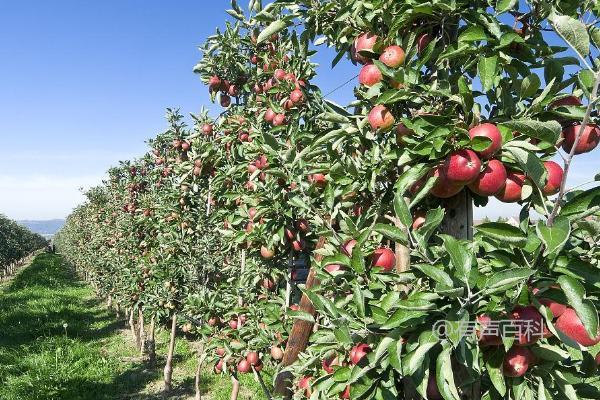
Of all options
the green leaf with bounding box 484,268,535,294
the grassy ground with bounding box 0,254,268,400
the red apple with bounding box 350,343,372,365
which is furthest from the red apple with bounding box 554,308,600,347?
the grassy ground with bounding box 0,254,268,400

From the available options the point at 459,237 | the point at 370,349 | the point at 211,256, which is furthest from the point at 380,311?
the point at 211,256

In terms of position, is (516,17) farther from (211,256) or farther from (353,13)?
(211,256)

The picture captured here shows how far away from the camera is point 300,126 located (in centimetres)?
340

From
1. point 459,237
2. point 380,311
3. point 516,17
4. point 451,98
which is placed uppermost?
point 516,17

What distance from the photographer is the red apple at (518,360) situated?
1.25 metres

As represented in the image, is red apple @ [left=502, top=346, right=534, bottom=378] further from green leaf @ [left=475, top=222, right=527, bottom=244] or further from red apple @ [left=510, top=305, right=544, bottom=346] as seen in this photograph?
green leaf @ [left=475, top=222, right=527, bottom=244]

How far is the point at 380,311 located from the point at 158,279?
602 cm

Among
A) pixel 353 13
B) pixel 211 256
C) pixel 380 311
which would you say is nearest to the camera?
pixel 380 311

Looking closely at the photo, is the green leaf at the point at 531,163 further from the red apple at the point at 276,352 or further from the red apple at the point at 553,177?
Result: the red apple at the point at 276,352

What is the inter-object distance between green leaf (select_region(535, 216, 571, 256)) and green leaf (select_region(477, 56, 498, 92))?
0.49 metres

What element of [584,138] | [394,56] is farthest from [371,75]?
[584,138]

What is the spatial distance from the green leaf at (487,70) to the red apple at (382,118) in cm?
34

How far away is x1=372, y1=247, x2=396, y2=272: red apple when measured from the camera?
1.71 metres

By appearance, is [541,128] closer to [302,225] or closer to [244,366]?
[302,225]
